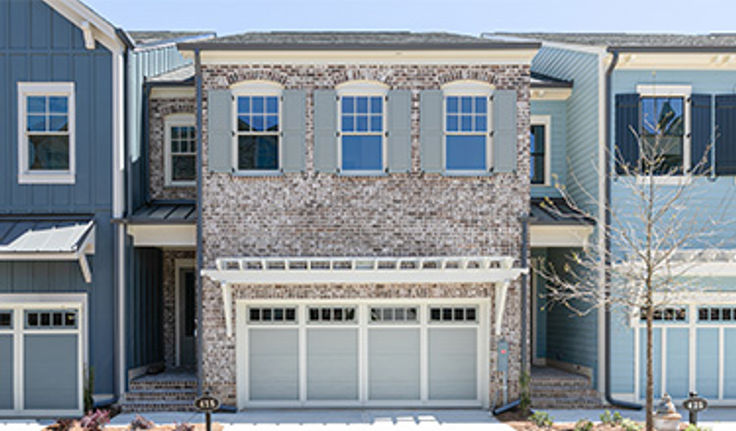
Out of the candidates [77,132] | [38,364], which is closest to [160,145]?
[77,132]

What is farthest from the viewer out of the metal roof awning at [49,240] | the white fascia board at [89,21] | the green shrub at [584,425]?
the white fascia board at [89,21]

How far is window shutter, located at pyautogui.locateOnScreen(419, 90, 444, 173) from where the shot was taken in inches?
434

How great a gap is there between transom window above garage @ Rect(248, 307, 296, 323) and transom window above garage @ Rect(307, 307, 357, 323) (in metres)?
0.37

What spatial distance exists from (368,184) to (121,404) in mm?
6266

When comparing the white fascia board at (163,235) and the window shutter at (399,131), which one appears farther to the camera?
the white fascia board at (163,235)

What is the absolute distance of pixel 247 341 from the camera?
1122 centimetres

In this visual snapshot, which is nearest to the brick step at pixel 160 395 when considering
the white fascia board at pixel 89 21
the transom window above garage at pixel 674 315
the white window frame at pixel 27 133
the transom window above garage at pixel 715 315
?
the white window frame at pixel 27 133

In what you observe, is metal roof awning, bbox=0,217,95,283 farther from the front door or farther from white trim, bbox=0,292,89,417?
the front door

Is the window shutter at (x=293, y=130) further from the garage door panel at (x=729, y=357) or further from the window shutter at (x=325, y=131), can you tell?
the garage door panel at (x=729, y=357)

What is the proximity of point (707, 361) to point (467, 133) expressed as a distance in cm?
633

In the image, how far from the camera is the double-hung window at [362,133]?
1112cm

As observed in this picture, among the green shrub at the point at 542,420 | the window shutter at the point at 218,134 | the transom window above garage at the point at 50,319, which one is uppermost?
the window shutter at the point at 218,134

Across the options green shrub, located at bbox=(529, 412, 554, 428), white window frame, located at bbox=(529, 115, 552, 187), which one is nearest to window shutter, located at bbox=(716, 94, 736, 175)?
white window frame, located at bbox=(529, 115, 552, 187)

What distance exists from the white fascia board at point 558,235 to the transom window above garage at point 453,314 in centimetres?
180
